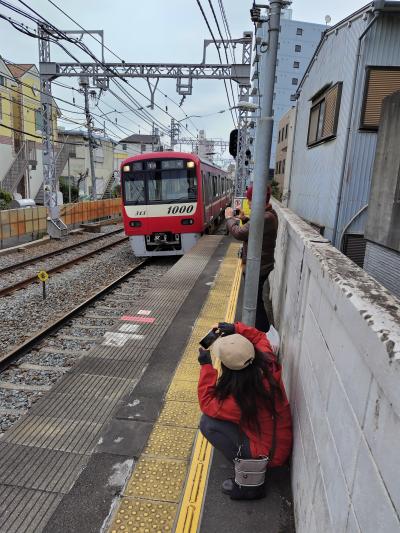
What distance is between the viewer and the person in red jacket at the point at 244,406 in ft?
7.45

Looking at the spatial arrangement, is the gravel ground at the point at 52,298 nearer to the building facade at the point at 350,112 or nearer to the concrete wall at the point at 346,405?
the concrete wall at the point at 346,405

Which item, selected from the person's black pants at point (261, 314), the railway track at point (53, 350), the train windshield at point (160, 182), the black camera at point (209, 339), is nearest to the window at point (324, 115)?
the train windshield at point (160, 182)

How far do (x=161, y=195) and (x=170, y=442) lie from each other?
9356mm

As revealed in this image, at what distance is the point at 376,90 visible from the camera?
7.00 m

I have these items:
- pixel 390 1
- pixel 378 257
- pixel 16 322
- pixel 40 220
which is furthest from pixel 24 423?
pixel 40 220

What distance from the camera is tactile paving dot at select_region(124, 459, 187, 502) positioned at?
2598mm

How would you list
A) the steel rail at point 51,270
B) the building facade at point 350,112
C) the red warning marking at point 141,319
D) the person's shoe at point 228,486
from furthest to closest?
the steel rail at point 51,270
the building facade at point 350,112
the red warning marking at point 141,319
the person's shoe at point 228,486

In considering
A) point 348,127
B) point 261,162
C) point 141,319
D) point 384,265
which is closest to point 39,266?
point 141,319

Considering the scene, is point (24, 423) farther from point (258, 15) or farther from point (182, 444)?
point (258, 15)

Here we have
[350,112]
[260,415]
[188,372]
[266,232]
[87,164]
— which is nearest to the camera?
[260,415]

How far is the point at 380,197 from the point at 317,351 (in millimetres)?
4722

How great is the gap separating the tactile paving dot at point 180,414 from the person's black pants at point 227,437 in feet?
2.82

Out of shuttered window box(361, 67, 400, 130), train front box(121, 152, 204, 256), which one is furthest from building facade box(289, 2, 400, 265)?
train front box(121, 152, 204, 256)

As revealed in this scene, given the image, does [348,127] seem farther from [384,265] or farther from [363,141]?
[384,265]
